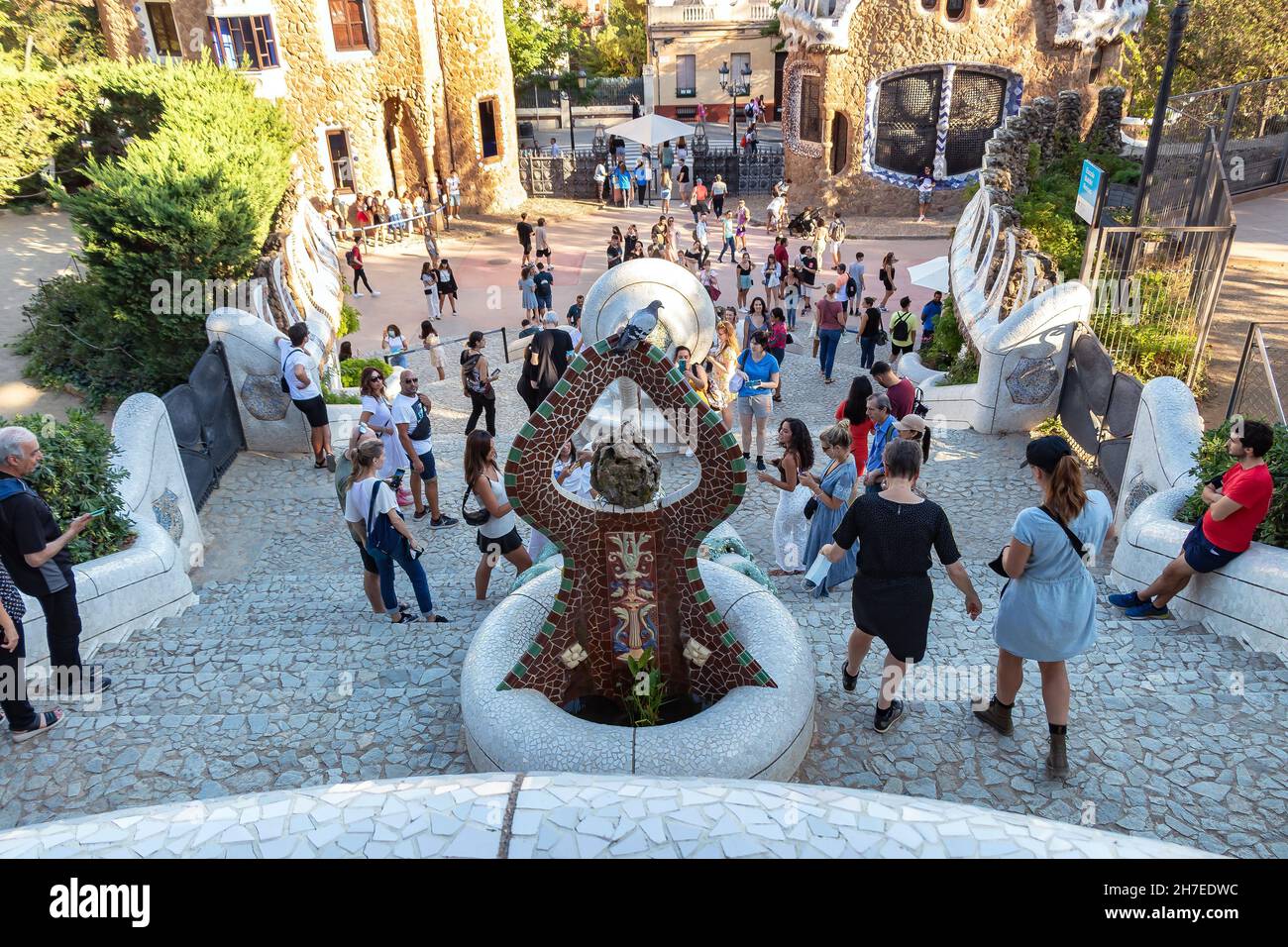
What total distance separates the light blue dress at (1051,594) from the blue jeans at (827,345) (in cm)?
769

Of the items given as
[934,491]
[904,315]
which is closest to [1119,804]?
[934,491]

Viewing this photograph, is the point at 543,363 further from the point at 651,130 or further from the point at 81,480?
the point at 651,130

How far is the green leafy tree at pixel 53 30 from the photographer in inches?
885

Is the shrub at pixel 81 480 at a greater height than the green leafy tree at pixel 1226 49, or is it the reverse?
the green leafy tree at pixel 1226 49

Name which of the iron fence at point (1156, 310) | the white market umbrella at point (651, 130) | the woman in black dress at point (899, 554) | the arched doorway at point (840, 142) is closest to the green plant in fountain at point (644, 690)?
the woman in black dress at point (899, 554)

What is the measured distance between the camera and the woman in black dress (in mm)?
4629

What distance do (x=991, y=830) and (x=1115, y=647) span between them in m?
3.13

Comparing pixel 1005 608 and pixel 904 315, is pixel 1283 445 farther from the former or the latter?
pixel 904 315

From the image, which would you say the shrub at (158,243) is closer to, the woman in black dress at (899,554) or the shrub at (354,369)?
the shrub at (354,369)

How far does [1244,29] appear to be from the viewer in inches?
790

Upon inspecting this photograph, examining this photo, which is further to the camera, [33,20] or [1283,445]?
[33,20]

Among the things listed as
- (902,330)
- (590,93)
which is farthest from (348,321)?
(590,93)

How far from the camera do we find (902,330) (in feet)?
40.3

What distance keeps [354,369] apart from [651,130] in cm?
1302
